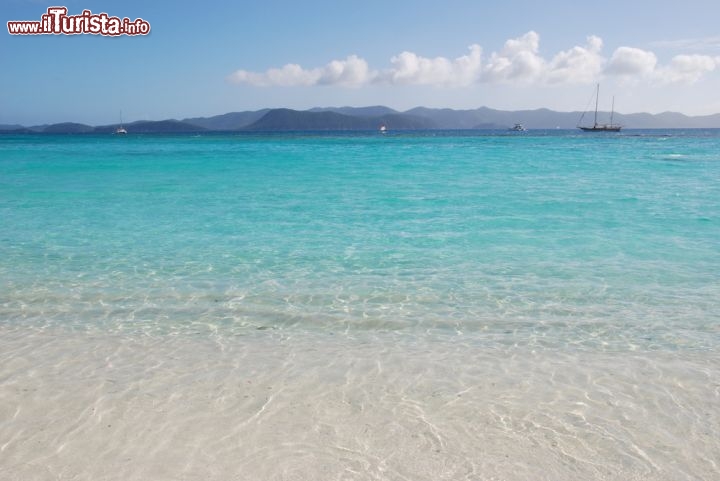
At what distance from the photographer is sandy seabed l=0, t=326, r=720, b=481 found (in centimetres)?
345

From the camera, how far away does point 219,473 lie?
3.38 m

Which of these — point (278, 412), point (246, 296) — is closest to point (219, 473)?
point (278, 412)

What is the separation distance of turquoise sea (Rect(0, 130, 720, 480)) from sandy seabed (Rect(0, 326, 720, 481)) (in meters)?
0.02

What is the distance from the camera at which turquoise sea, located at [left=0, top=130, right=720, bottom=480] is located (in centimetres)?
358

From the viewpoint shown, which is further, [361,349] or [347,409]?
[361,349]

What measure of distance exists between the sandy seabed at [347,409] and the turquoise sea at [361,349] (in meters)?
→ 0.02

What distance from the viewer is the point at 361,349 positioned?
5.33 m

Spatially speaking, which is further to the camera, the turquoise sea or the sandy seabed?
the turquoise sea

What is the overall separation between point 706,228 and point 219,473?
11.7 meters

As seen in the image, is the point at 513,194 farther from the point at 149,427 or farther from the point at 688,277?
the point at 149,427

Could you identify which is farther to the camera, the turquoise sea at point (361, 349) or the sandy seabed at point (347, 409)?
the turquoise sea at point (361, 349)

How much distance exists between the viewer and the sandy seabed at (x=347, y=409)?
11.3 ft

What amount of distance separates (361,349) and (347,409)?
121cm

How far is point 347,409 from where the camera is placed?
4.15 meters
